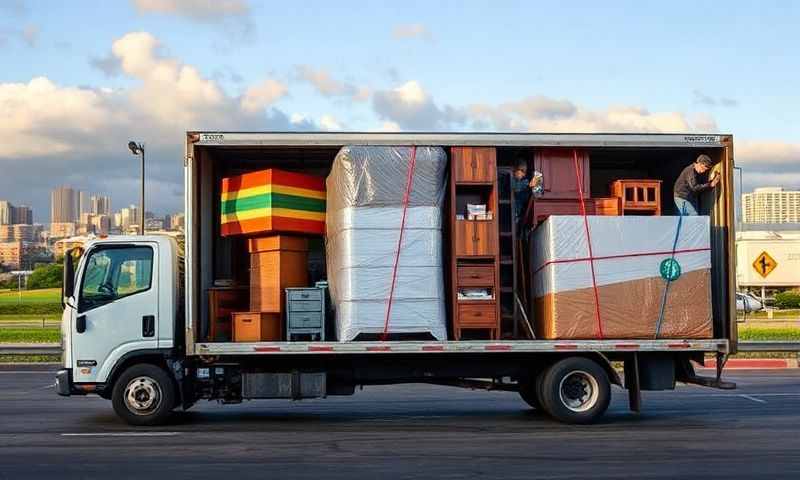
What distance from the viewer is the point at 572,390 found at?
11609 millimetres

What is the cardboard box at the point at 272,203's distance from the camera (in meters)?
11.3

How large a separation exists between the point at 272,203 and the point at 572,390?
174 inches

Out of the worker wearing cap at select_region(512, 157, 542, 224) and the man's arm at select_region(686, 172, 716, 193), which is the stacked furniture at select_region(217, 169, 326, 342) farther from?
the man's arm at select_region(686, 172, 716, 193)

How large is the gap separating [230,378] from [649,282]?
17.6 feet

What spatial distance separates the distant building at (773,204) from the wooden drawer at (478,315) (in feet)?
519

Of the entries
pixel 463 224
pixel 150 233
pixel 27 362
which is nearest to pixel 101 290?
pixel 150 233

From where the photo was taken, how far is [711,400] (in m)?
14.6

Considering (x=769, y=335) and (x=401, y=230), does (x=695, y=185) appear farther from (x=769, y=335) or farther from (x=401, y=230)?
(x=769, y=335)

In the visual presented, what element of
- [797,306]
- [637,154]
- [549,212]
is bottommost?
[797,306]

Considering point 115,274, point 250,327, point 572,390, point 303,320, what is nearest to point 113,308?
point 115,274

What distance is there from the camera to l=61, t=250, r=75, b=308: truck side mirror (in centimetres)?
1120

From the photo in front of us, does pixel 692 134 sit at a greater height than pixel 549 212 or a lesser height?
greater

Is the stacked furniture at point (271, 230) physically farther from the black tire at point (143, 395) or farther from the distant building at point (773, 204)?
the distant building at point (773, 204)

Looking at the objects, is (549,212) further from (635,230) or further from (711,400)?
(711,400)
